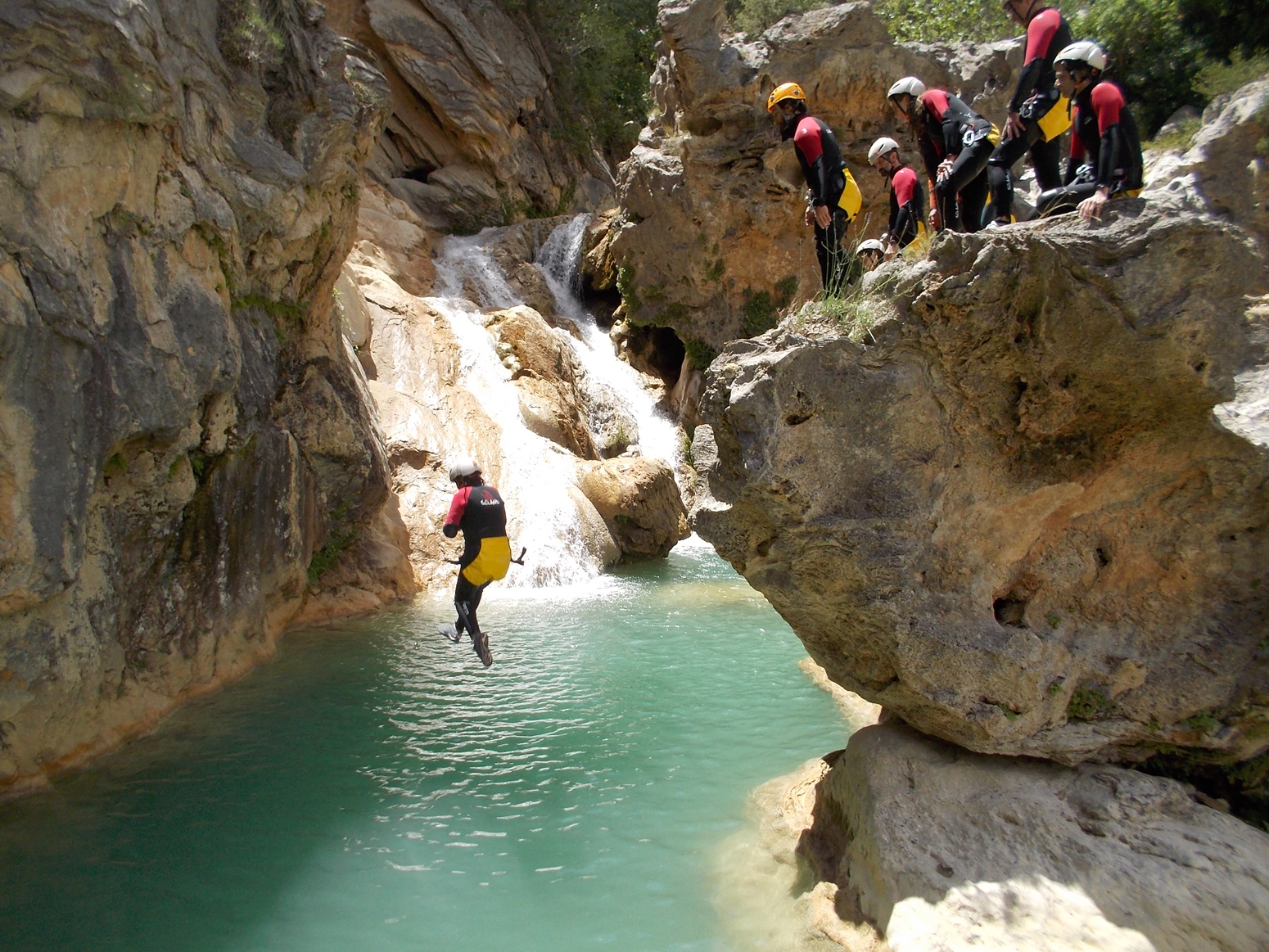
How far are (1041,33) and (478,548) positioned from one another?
217 inches

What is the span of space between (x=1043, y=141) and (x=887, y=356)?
2.26m

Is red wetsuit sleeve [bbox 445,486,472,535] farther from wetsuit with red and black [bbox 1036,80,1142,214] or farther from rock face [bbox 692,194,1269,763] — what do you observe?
wetsuit with red and black [bbox 1036,80,1142,214]

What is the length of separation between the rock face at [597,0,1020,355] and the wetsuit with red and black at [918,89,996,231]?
11544 millimetres

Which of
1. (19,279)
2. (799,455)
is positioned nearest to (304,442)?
(19,279)

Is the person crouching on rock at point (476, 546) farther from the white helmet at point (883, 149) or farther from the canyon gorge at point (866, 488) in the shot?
the white helmet at point (883, 149)

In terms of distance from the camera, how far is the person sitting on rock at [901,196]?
596 cm

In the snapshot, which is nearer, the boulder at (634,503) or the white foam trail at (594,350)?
the boulder at (634,503)

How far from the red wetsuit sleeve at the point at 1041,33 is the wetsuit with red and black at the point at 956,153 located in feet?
1.53

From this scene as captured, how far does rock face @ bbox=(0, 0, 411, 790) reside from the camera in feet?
15.7

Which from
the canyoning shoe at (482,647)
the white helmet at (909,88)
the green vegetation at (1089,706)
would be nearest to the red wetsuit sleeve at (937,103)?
the white helmet at (909,88)

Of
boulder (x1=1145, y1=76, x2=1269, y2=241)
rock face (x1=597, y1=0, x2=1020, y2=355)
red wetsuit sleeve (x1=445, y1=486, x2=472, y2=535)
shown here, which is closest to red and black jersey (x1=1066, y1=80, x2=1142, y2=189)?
red wetsuit sleeve (x1=445, y1=486, x2=472, y2=535)

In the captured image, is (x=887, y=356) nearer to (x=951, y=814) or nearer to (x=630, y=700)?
(x=951, y=814)

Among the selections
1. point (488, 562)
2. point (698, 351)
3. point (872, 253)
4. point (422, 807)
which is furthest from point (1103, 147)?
point (698, 351)

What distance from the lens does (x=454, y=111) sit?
77.5 feet
